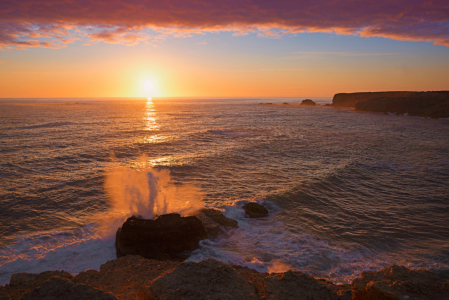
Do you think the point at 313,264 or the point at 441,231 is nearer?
the point at 313,264

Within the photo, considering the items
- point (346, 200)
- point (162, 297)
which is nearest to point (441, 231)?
point (346, 200)

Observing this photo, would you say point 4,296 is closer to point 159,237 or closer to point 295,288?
point 159,237

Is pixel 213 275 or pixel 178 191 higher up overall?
pixel 213 275

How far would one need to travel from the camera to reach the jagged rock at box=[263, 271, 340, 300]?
17.7ft

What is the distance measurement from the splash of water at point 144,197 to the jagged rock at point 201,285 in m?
6.54

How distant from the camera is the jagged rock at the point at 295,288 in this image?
5.39m

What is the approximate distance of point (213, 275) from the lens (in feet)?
18.8

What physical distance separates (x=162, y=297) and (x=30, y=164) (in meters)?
21.4

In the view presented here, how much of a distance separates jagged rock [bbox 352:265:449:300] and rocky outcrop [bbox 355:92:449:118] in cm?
7879

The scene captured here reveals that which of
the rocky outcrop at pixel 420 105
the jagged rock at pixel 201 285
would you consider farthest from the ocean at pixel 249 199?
the rocky outcrop at pixel 420 105

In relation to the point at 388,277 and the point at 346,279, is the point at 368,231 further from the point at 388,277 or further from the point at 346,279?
the point at 388,277

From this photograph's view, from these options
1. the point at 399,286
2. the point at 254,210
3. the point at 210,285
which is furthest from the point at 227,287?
the point at 254,210

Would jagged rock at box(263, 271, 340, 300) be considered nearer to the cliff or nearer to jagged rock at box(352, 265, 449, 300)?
the cliff

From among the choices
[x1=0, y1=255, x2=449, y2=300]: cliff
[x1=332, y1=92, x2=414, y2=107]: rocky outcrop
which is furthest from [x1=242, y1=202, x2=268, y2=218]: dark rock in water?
[x1=332, y1=92, x2=414, y2=107]: rocky outcrop
